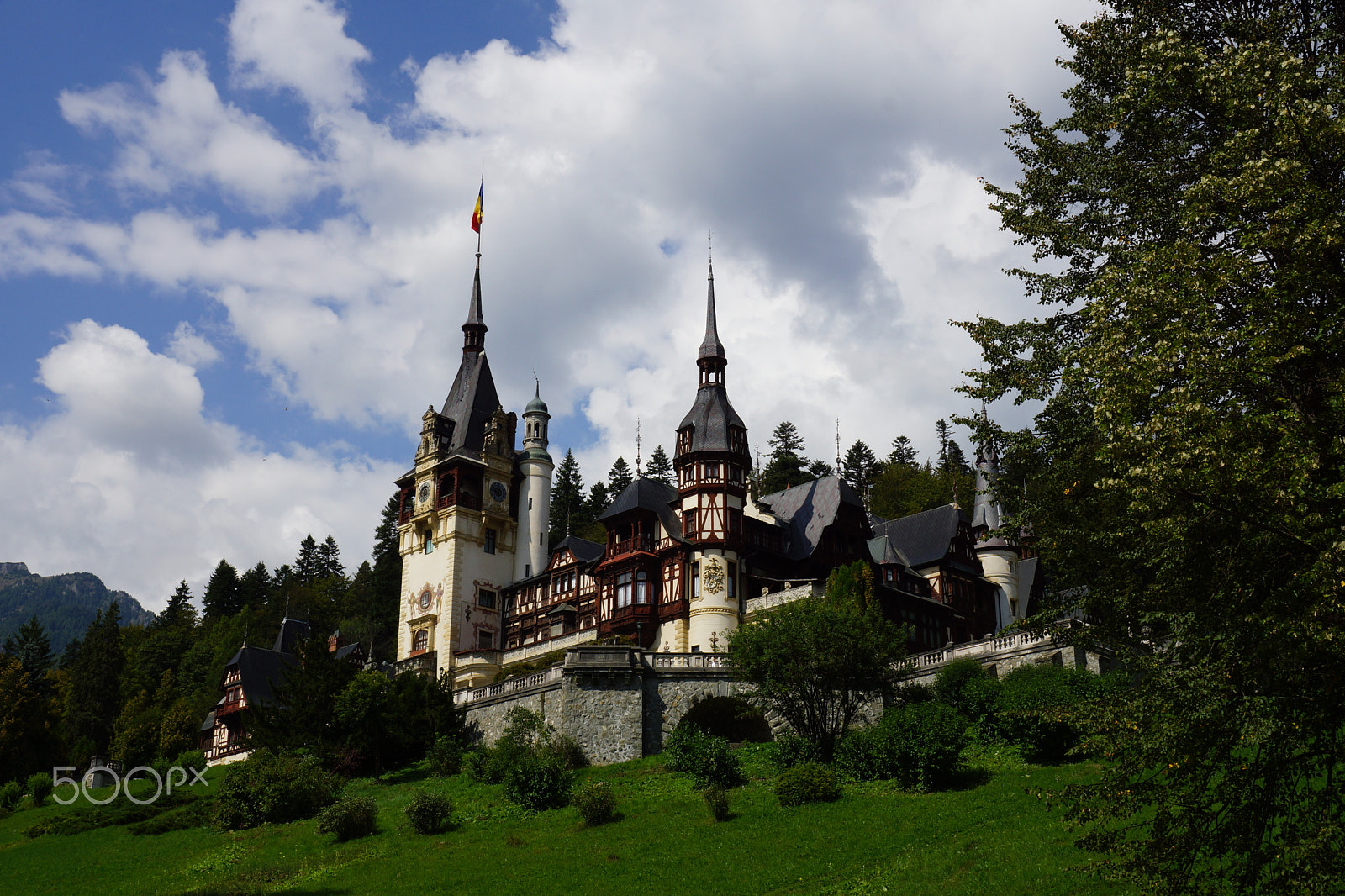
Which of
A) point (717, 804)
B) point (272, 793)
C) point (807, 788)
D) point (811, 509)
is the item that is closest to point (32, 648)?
point (272, 793)

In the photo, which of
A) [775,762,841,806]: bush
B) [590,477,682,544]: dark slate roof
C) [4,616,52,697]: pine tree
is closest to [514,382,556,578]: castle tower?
[590,477,682,544]: dark slate roof

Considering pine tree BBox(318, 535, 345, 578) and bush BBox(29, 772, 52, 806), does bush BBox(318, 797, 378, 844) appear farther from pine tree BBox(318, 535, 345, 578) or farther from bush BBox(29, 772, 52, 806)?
pine tree BBox(318, 535, 345, 578)

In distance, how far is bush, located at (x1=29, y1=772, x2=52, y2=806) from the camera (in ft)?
149

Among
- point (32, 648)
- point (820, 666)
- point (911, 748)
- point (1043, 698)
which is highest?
point (32, 648)

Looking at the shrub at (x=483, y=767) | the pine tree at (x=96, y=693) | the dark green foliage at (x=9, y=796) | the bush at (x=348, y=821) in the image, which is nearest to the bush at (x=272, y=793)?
the bush at (x=348, y=821)

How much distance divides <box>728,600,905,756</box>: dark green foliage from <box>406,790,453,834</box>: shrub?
10746 mm

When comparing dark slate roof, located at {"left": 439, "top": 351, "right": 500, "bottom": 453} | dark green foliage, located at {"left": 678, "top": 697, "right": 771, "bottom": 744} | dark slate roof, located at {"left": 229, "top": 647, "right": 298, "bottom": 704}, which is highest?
dark slate roof, located at {"left": 439, "top": 351, "right": 500, "bottom": 453}

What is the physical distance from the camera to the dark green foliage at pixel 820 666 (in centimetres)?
3522

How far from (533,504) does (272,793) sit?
105ft

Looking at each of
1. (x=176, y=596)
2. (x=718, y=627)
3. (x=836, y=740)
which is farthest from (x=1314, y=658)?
A: (x=176, y=596)

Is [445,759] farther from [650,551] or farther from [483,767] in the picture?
[650,551]

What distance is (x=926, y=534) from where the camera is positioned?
61062mm

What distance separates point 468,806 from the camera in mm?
34031
